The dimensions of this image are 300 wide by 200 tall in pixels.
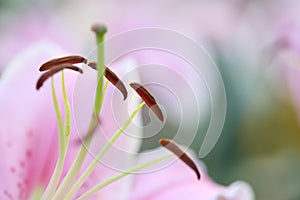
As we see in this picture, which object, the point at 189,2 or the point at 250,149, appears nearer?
the point at 250,149

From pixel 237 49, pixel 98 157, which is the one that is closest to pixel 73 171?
pixel 98 157

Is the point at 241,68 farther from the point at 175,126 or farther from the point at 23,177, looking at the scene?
the point at 23,177

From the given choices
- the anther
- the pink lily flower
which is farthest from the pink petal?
the anther

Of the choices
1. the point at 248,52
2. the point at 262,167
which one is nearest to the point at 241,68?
the point at 248,52

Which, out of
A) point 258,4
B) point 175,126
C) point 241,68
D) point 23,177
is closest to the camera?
point 23,177

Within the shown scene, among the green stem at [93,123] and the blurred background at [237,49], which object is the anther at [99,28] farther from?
the blurred background at [237,49]

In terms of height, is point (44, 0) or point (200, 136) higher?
point (44, 0)

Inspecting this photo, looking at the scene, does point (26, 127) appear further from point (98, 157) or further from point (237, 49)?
point (237, 49)
